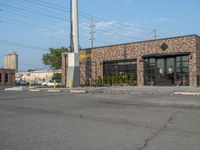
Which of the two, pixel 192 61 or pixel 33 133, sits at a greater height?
pixel 192 61

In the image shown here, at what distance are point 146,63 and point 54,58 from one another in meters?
57.6

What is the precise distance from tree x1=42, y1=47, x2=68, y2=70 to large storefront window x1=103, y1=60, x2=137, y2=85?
168ft

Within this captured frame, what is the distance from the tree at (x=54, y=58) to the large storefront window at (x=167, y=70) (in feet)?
185

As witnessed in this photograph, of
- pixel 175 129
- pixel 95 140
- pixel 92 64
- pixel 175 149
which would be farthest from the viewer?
pixel 92 64

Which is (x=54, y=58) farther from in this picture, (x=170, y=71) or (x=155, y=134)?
(x=155, y=134)

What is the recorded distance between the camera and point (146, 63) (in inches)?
1539

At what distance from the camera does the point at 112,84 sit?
42188 mm

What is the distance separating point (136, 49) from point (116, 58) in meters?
3.27

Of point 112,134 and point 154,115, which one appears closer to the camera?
point 112,134

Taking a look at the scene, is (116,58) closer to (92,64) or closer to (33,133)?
(92,64)

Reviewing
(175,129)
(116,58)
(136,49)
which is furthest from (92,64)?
(175,129)

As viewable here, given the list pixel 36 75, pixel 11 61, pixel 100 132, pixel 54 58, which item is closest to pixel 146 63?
pixel 100 132

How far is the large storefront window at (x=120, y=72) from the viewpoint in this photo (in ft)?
132

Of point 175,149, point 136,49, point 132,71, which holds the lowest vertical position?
point 175,149
